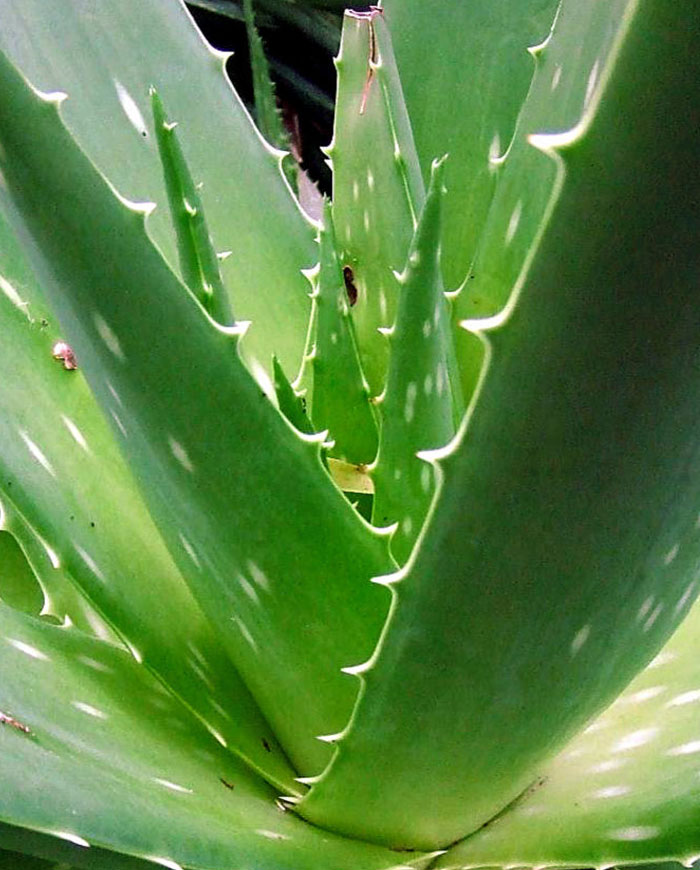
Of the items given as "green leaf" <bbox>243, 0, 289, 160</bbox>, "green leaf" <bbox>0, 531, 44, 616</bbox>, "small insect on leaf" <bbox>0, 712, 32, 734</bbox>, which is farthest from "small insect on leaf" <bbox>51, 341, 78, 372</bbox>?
"green leaf" <bbox>243, 0, 289, 160</bbox>

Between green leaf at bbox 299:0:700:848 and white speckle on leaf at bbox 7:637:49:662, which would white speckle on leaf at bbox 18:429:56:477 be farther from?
green leaf at bbox 299:0:700:848

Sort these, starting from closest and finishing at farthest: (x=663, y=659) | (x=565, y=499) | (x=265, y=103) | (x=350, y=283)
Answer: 1. (x=565, y=499)
2. (x=663, y=659)
3. (x=350, y=283)
4. (x=265, y=103)

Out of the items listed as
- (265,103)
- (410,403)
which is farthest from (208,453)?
(265,103)

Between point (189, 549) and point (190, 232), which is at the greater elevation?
point (190, 232)

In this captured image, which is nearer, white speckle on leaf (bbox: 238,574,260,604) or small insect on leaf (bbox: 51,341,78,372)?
white speckle on leaf (bbox: 238,574,260,604)

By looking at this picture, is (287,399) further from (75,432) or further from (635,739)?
(635,739)

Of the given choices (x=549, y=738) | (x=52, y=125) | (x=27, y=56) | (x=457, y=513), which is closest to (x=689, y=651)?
(x=549, y=738)
